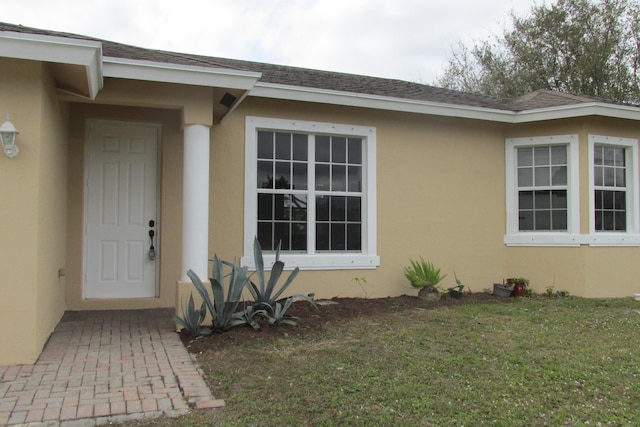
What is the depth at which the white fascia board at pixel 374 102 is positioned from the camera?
705 cm

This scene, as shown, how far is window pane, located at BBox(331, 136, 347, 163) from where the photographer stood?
774 cm

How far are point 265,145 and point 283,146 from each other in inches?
10.2

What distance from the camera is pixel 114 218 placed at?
6906 mm

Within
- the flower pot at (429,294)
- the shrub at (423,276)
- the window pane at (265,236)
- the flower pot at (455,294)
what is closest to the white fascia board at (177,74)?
the window pane at (265,236)

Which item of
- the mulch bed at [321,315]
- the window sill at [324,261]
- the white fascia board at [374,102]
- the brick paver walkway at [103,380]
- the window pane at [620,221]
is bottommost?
the brick paver walkway at [103,380]

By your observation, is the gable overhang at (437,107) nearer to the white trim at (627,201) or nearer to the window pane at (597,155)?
the white trim at (627,201)

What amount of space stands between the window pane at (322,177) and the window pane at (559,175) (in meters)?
3.76

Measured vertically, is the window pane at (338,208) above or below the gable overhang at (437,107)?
below

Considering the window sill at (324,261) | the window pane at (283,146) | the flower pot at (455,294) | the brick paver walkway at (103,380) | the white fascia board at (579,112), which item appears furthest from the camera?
the white fascia board at (579,112)

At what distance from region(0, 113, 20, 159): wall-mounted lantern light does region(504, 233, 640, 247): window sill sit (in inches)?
278

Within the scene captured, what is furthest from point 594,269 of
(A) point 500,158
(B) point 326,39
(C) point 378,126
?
(B) point 326,39

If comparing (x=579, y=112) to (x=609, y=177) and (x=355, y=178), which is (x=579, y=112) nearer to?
(x=609, y=177)

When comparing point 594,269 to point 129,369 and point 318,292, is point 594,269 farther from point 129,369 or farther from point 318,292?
point 129,369

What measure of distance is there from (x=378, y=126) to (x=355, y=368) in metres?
4.48
